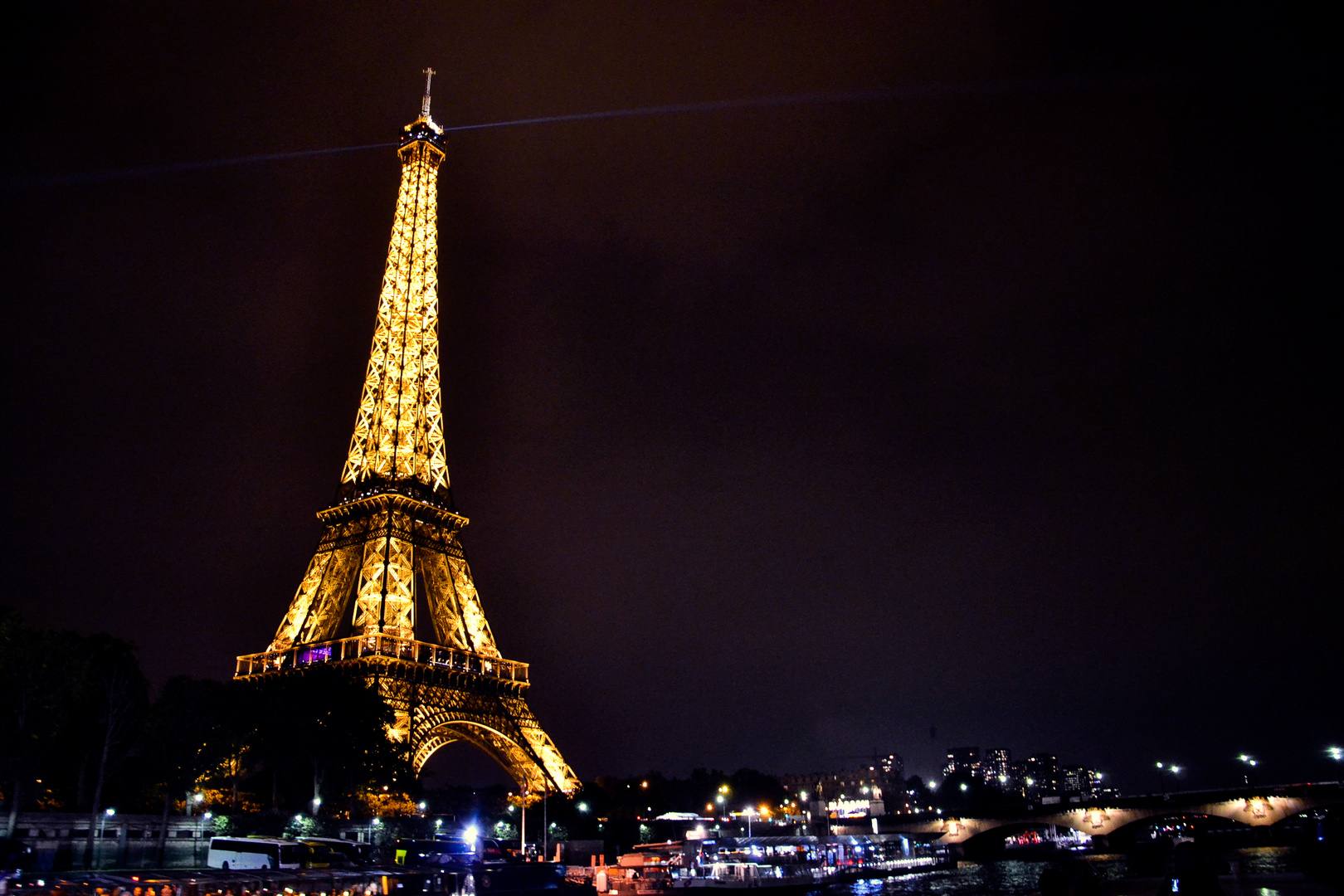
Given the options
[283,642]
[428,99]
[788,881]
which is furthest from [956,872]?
[428,99]

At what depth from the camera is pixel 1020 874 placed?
2648 inches

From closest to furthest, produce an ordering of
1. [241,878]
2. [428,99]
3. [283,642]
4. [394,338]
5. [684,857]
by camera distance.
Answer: [241,878]
[684,857]
[283,642]
[394,338]
[428,99]

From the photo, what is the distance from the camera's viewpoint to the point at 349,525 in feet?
223

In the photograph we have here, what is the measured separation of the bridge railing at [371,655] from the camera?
60.3 metres

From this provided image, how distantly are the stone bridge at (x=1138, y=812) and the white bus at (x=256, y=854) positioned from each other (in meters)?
70.0

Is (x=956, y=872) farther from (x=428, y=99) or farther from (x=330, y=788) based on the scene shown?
(x=428, y=99)

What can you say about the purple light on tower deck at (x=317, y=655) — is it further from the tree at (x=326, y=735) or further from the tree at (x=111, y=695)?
the tree at (x=111, y=695)

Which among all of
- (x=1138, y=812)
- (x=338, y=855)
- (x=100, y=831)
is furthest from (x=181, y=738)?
(x=1138, y=812)

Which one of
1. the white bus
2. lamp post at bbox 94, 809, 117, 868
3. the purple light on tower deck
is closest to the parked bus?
the white bus

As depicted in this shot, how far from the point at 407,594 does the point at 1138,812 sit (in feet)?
224

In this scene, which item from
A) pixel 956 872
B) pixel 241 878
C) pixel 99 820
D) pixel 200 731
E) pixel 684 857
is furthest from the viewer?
pixel 956 872

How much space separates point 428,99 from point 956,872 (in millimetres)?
81521

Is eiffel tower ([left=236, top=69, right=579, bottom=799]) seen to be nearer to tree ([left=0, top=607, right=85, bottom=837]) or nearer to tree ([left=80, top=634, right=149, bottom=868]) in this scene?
tree ([left=80, top=634, right=149, bottom=868])

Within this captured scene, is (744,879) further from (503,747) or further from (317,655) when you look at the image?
(317,655)
